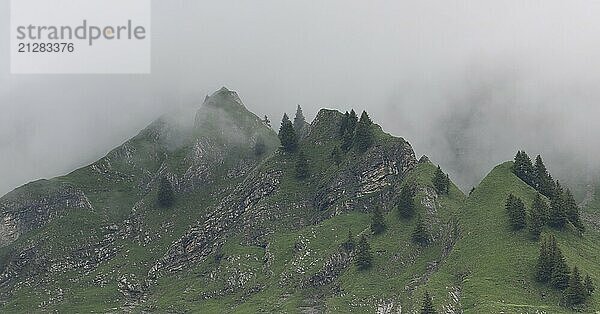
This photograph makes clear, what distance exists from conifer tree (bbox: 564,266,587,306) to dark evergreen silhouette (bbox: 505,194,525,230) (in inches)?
1190

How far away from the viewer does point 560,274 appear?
161875 millimetres

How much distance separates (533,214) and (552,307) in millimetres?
35626

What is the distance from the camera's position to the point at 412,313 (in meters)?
166

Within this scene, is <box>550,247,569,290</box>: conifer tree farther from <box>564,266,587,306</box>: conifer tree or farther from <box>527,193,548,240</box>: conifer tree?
<box>527,193,548,240</box>: conifer tree

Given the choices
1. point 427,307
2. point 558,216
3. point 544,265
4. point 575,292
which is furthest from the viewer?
point 558,216

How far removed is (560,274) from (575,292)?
23.9 ft

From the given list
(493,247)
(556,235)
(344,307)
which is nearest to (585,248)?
(556,235)

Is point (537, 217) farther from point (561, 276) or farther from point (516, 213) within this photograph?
point (561, 276)

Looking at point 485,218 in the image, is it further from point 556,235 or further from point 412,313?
point 412,313

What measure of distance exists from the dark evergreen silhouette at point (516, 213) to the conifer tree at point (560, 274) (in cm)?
2256

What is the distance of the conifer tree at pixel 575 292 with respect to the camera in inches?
6097

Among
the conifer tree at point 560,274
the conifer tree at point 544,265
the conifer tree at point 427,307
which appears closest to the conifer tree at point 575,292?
the conifer tree at point 560,274

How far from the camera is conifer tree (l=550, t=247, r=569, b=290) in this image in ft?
529

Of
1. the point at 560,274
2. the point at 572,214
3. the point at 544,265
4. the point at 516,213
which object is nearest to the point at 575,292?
the point at 560,274
